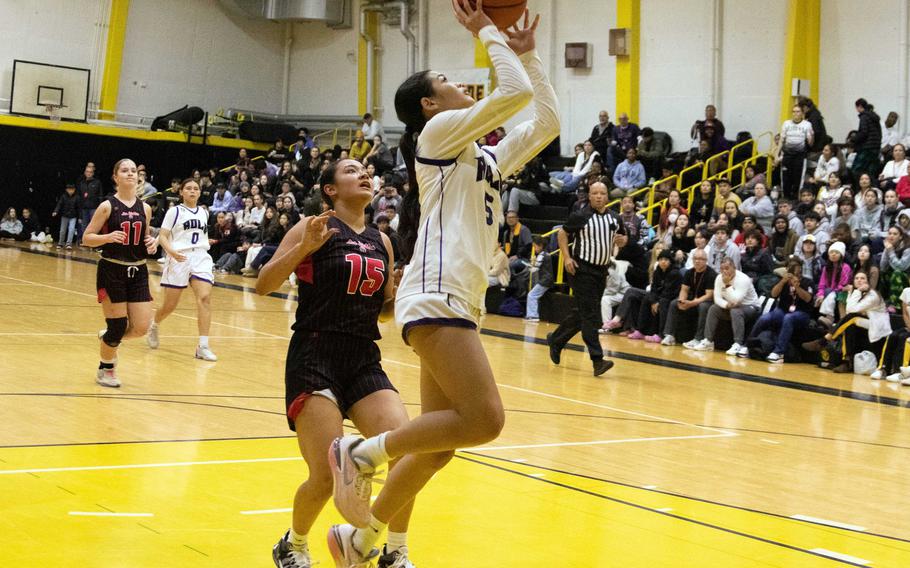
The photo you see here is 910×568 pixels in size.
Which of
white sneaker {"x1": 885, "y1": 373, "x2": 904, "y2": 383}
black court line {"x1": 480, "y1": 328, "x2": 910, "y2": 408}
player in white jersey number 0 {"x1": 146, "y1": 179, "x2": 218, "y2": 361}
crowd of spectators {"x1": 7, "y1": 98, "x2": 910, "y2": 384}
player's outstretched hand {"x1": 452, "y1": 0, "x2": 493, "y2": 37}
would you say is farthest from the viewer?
crowd of spectators {"x1": 7, "y1": 98, "x2": 910, "y2": 384}

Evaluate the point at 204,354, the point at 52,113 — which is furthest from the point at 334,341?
the point at 52,113

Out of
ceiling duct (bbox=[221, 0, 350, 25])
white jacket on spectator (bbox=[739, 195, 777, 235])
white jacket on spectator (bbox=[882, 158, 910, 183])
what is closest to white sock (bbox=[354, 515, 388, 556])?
white jacket on spectator (bbox=[882, 158, 910, 183])

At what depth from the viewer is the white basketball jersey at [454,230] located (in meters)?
3.68

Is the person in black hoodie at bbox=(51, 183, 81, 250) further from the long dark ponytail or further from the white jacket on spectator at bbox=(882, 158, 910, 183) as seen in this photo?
the long dark ponytail

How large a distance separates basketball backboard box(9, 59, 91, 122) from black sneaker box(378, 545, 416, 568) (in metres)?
24.5

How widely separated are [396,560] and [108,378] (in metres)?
5.09

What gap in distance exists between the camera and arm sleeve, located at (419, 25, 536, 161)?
11.7 feet

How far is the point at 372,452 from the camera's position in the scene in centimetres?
→ 369

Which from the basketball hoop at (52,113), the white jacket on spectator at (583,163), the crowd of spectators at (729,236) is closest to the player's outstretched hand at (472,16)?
the crowd of spectators at (729,236)

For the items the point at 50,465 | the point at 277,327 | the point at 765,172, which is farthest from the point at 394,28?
the point at 50,465

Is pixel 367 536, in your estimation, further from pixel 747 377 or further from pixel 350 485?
pixel 747 377

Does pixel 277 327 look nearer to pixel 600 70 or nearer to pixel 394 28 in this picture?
pixel 600 70

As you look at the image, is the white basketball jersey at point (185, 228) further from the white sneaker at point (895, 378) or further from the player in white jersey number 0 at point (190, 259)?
the white sneaker at point (895, 378)

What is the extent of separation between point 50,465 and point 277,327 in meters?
7.76
